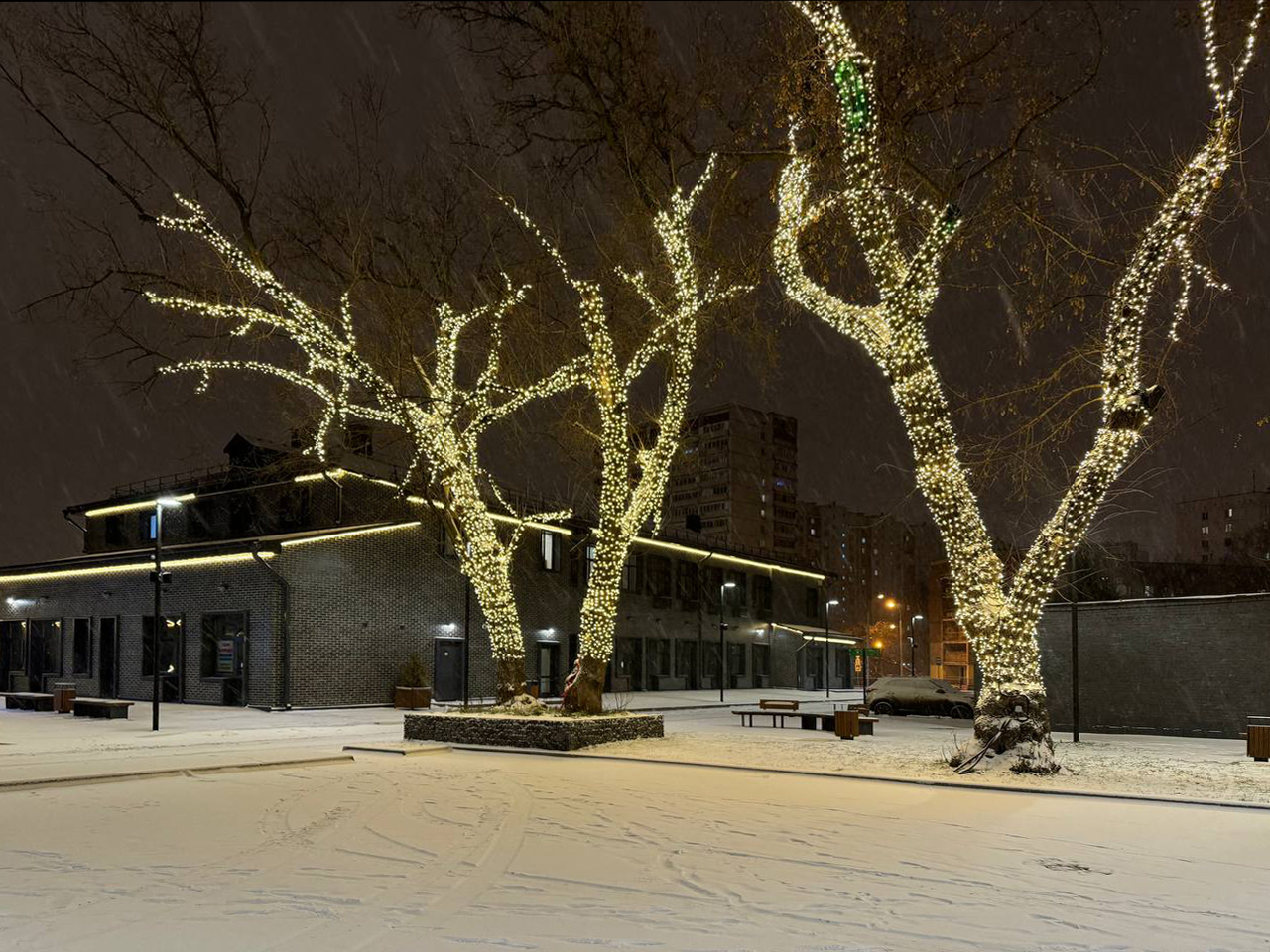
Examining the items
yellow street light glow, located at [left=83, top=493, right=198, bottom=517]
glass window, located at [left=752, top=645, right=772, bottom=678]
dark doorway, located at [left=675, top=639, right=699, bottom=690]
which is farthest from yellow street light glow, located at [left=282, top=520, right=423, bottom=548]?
glass window, located at [left=752, top=645, right=772, bottom=678]

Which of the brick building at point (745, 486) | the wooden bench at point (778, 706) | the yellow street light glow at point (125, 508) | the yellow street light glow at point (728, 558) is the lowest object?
the wooden bench at point (778, 706)

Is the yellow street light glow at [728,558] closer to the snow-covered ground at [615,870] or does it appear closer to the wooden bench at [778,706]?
the wooden bench at [778,706]

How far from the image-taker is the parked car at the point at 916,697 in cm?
3178

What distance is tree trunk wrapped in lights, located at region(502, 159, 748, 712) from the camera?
19.3 meters

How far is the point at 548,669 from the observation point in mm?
40188

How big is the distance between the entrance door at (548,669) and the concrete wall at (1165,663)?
65.9 ft

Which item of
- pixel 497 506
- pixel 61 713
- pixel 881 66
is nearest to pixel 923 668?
pixel 497 506

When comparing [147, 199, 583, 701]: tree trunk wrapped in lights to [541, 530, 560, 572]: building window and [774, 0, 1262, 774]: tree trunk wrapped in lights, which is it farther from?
[541, 530, 560, 572]: building window

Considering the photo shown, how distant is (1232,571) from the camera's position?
6744 cm

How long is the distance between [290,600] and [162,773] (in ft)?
51.6

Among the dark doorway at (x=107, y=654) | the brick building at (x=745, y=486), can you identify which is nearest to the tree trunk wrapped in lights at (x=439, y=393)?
the dark doorway at (x=107, y=654)

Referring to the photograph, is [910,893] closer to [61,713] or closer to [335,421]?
[335,421]

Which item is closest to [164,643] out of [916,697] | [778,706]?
[778,706]

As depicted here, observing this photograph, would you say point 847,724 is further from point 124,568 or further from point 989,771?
point 124,568
